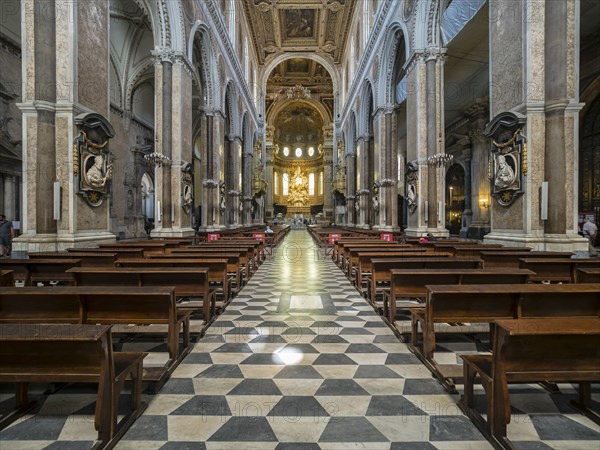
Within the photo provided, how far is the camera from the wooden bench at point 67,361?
6.81 feet

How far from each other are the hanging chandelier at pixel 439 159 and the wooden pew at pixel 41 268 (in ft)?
36.2

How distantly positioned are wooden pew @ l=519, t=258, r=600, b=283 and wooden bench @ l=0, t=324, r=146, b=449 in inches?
217

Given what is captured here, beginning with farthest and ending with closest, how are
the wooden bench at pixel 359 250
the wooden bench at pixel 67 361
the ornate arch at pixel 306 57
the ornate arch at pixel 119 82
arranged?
the ornate arch at pixel 306 57 → the ornate arch at pixel 119 82 → the wooden bench at pixel 359 250 → the wooden bench at pixel 67 361

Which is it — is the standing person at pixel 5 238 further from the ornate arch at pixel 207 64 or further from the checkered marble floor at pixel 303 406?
the ornate arch at pixel 207 64

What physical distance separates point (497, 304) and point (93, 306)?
12.9 feet

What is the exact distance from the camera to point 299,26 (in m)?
32.5

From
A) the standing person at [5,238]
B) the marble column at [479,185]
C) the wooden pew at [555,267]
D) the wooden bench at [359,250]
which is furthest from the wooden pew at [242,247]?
the marble column at [479,185]

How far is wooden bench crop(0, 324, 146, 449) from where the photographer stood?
6.81 feet

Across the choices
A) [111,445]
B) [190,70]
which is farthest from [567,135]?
[190,70]

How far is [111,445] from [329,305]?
443 centimetres

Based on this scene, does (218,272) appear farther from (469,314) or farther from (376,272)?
(469,314)

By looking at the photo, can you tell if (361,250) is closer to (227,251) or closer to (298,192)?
(227,251)

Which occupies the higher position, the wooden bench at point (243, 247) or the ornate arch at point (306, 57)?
the ornate arch at point (306, 57)

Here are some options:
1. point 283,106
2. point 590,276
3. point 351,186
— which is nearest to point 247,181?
point 351,186
